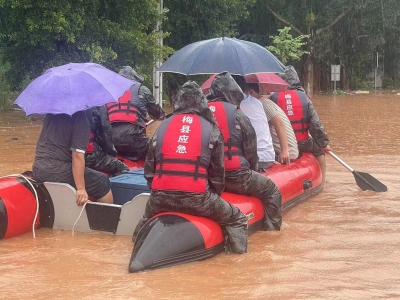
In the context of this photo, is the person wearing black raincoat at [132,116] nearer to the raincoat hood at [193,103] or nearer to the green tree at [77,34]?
the raincoat hood at [193,103]

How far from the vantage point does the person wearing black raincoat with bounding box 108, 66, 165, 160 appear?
27.2 feet

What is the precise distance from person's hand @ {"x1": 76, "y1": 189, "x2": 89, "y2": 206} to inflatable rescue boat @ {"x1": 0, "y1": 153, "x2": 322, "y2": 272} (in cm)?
5

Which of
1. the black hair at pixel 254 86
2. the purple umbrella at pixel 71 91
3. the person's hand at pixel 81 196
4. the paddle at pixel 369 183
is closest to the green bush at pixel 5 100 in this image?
the paddle at pixel 369 183

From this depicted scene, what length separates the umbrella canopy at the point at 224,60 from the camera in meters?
7.26

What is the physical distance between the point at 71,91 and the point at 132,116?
2054mm

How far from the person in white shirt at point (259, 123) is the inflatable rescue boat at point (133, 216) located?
21 centimetres

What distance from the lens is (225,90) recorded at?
6352 millimetres

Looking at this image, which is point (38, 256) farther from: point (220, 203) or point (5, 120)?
point (5, 120)

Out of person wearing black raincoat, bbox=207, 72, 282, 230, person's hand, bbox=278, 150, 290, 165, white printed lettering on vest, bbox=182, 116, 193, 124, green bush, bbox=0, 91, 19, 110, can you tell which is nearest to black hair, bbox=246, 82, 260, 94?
person's hand, bbox=278, 150, 290, 165

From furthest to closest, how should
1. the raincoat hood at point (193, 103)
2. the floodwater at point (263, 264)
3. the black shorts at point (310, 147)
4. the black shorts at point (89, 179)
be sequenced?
the black shorts at point (310, 147) → the black shorts at point (89, 179) → the raincoat hood at point (193, 103) → the floodwater at point (263, 264)

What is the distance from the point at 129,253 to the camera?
19.5 ft

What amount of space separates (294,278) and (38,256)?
218cm

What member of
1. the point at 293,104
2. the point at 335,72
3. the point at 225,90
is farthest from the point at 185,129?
the point at 335,72

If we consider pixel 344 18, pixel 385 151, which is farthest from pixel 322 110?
pixel 344 18
